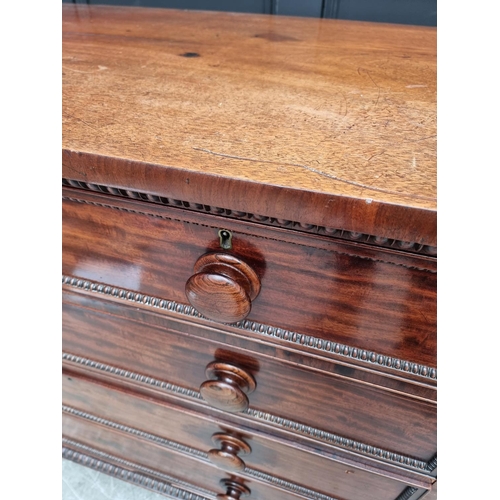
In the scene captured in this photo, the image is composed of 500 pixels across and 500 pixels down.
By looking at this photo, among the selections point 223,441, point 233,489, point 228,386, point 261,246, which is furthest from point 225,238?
point 233,489

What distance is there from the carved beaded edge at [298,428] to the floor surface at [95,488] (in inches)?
14.7

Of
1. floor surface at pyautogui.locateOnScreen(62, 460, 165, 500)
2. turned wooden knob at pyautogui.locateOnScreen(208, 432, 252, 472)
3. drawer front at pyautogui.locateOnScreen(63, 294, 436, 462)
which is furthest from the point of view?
floor surface at pyautogui.locateOnScreen(62, 460, 165, 500)

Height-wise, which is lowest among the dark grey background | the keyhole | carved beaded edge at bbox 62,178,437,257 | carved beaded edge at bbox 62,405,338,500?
carved beaded edge at bbox 62,405,338,500

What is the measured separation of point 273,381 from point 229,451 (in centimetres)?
16

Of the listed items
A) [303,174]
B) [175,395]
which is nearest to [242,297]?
[303,174]

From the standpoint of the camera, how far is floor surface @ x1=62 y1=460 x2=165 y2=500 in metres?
0.77

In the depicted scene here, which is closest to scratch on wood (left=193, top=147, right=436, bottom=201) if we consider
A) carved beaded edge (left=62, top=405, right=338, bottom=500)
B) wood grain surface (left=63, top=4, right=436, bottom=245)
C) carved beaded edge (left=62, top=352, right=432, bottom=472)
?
wood grain surface (left=63, top=4, right=436, bottom=245)

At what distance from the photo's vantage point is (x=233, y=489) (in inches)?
24.6

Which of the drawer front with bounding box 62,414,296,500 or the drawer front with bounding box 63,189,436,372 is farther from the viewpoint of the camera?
the drawer front with bounding box 62,414,296,500

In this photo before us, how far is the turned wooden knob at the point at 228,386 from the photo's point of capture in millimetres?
428

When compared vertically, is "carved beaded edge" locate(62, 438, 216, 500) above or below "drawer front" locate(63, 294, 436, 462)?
below

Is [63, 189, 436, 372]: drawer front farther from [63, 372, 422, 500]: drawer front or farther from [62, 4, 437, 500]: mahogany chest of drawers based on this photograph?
[63, 372, 422, 500]: drawer front

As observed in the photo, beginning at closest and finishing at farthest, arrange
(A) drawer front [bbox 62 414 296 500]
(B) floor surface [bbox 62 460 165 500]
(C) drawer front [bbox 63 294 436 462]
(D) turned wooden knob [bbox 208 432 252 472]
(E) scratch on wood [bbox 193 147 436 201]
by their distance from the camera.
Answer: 1. (E) scratch on wood [bbox 193 147 436 201]
2. (C) drawer front [bbox 63 294 436 462]
3. (D) turned wooden knob [bbox 208 432 252 472]
4. (A) drawer front [bbox 62 414 296 500]
5. (B) floor surface [bbox 62 460 165 500]
